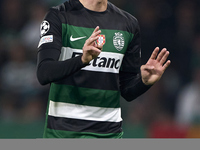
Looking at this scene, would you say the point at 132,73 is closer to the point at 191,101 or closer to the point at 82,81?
the point at 82,81

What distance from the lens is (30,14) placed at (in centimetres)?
743

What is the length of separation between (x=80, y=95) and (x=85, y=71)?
169 mm

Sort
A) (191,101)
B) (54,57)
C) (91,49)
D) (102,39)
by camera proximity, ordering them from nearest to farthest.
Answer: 1. (91,49)
2. (54,57)
3. (102,39)
4. (191,101)

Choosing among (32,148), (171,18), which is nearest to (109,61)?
(32,148)

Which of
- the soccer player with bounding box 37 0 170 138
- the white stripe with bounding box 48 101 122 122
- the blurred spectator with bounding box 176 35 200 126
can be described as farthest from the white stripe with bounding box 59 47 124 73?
the blurred spectator with bounding box 176 35 200 126

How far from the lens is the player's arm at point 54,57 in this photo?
10.0ft

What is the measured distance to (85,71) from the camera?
342 centimetres

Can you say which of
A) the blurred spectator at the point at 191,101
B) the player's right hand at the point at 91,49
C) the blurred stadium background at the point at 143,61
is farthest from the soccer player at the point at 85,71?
the blurred spectator at the point at 191,101

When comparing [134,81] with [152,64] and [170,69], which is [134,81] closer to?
[152,64]

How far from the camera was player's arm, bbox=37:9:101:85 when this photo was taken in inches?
120

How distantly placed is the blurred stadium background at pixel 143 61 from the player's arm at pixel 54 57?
3.15 m

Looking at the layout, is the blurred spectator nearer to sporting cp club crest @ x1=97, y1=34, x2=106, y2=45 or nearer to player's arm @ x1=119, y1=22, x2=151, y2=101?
player's arm @ x1=119, y1=22, x2=151, y2=101

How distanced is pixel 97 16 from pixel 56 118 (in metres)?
0.80

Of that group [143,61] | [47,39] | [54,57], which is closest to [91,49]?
[54,57]
